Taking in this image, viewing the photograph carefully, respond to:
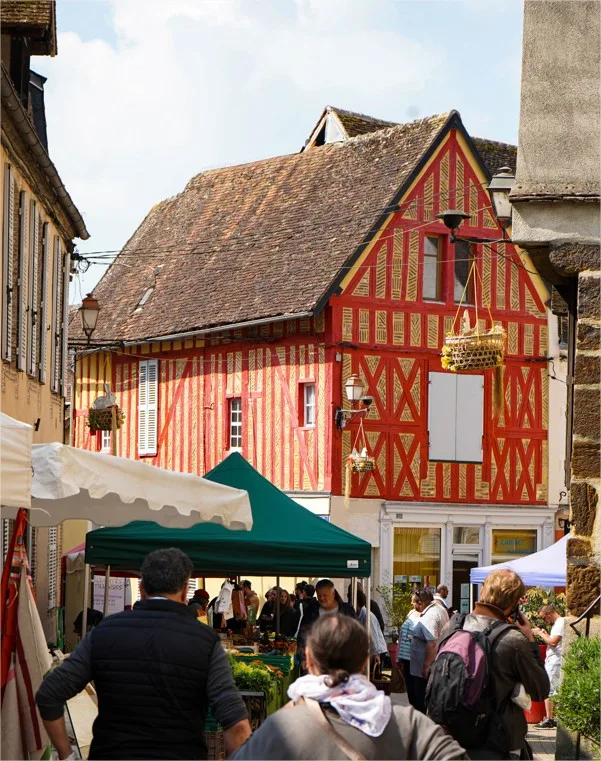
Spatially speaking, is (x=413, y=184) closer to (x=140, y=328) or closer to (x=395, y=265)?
(x=395, y=265)

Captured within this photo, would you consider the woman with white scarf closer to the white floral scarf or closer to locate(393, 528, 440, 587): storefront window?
the white floral scarf

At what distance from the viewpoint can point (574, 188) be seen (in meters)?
7.58

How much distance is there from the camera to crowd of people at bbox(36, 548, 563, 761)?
3.93 meters

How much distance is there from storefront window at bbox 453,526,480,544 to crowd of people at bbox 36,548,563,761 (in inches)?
921

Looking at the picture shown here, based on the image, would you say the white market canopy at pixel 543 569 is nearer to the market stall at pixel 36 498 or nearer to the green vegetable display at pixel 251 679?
the green vegetable display at pixel 251 679

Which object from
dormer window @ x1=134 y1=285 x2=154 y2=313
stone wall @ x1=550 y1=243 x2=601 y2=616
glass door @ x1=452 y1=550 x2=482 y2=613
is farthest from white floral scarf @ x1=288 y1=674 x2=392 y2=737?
dormer window @ x1=134 y1=285 x2=154 y2=313

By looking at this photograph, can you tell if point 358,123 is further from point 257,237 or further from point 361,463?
point 361,463

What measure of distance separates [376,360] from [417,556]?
3.93 meters

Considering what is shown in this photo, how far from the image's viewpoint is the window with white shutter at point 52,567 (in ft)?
71.3

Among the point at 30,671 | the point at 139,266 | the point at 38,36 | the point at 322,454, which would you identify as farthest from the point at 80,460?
the point at 139,266

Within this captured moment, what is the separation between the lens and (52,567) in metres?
22.5

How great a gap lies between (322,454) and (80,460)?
21.1m

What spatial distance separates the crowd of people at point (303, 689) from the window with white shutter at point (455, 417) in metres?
23.1

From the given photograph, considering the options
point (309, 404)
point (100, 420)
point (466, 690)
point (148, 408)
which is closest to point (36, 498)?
point (466, 690)
